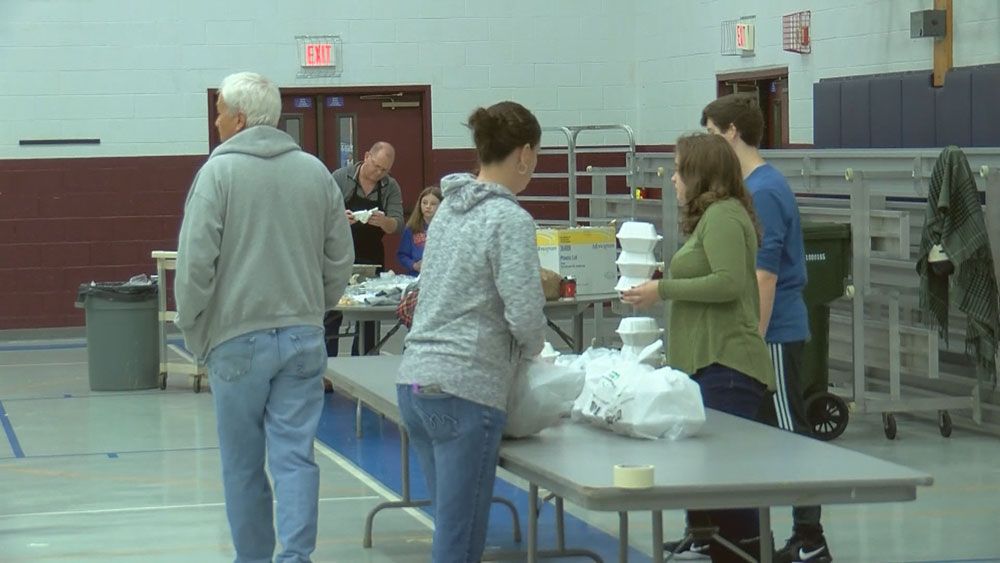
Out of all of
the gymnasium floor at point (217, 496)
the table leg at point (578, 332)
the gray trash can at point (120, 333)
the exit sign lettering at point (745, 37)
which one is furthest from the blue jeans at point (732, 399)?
the exit sign lettering at point (745, 37)

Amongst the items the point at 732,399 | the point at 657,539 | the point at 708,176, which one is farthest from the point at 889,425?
the point at 657,539

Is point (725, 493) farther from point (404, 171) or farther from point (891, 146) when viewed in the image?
point (404, 171)

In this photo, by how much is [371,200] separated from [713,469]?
20.9 feet

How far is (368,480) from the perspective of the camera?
23.0 ft

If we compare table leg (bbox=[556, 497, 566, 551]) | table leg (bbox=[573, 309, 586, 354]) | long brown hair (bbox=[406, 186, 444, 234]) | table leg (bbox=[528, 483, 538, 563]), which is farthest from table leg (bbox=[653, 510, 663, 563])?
long brown hair (bbox=[406, 186, 444, 234])

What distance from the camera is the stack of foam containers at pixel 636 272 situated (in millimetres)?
4492

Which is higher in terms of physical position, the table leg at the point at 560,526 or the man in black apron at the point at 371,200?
the man in black apron at the point at 371,200

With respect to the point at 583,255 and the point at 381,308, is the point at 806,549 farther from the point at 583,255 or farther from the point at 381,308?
the point at 381,308

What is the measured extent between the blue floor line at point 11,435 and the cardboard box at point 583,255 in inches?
113

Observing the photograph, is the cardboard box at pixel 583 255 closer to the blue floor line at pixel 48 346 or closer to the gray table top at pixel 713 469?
the gray table top at pixel 713 469

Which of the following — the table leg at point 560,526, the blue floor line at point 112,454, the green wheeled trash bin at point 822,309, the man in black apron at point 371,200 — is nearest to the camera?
the table leg at point 560,526

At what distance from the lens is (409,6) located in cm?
1335

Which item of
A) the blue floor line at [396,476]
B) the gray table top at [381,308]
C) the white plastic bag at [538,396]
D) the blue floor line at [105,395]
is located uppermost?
the white plastic bag at [538,396]

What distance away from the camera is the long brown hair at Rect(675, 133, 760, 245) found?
172 inches
